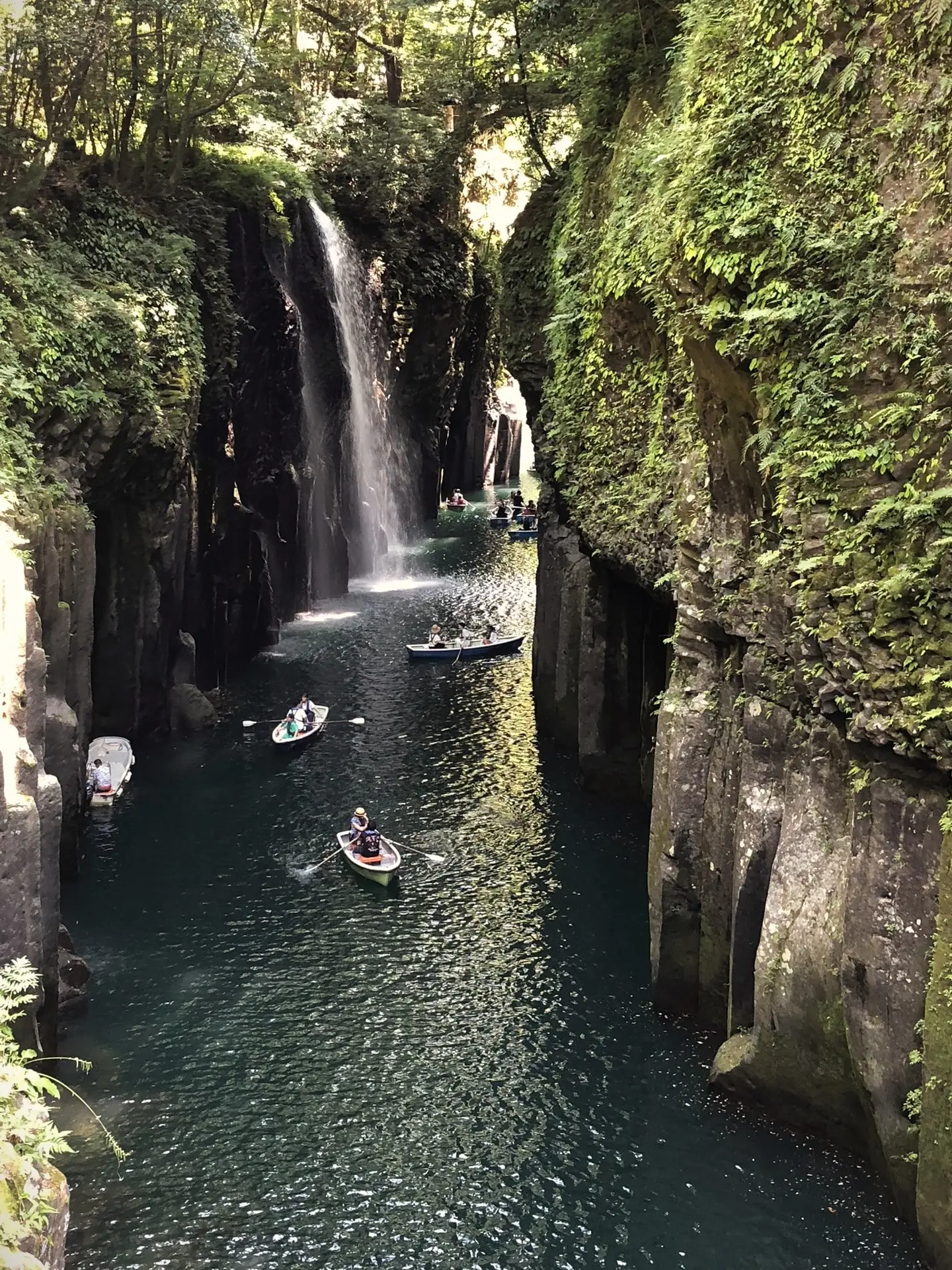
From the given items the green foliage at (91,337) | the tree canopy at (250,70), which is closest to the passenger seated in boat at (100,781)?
the green foliage at (91,337)

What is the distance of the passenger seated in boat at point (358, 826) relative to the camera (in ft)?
73.4

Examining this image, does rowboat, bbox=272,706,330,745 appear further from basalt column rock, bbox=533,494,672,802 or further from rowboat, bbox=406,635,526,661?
basalt column rock, bbox=533,494,672,802

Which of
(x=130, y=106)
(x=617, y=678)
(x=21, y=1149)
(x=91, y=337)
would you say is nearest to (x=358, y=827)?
(x=617, y=678)

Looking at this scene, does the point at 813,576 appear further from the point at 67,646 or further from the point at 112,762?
the point at 112,762

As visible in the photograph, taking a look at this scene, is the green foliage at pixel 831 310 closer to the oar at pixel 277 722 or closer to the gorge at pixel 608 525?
the gorge at pixel 608 525

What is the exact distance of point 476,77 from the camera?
44.2 metres

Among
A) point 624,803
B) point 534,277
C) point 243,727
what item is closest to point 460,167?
point 534,277

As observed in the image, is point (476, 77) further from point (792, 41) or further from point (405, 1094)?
point (405, 1094)

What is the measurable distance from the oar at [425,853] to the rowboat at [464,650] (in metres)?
13.9

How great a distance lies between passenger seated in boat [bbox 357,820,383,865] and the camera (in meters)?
21.8

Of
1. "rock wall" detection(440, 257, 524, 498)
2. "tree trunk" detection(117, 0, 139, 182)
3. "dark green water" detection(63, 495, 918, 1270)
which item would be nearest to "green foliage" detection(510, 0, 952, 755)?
"dark green water" detection(63, 495, 918, 1270)

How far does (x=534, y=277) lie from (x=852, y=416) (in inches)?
775

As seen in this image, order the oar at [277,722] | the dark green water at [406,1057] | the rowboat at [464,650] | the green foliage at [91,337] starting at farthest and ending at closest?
the rowboat at [464,650]
the oar at [277,722]
the green foliage at [91,337]
the dark green water at [406,1057]

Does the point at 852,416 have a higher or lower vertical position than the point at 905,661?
higher
